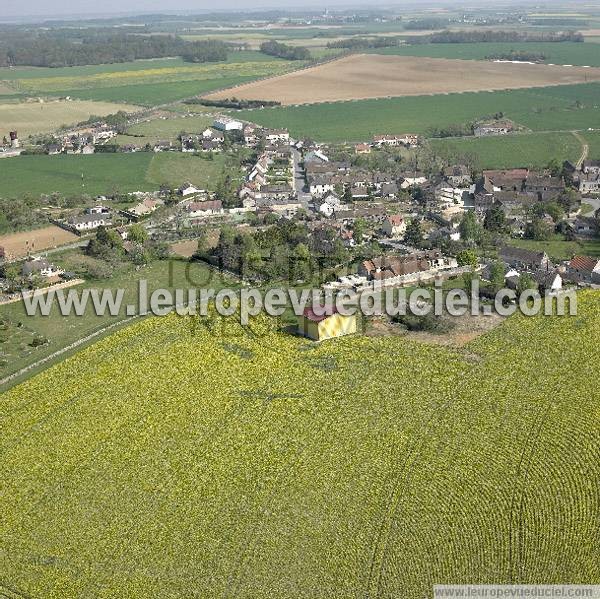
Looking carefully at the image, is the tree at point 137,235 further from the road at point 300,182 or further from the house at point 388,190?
the house at point 388,190

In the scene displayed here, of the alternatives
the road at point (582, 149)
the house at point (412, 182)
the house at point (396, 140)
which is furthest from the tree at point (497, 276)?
the house at point (396, 140)

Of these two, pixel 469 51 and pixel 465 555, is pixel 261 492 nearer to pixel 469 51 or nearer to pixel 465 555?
pixel 465 555

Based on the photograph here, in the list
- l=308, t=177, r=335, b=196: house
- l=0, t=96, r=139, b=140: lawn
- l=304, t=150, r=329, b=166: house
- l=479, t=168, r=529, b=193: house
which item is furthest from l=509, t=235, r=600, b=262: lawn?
l=0, t=96, r=139, b=140: lawn

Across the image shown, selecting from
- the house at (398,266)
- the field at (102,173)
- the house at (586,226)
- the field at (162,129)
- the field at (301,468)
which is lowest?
the field at (102,173)

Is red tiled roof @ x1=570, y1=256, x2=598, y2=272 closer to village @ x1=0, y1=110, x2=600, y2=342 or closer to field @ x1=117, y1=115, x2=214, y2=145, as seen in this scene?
village @ x1=0, y1=110, x2=600, y2=342

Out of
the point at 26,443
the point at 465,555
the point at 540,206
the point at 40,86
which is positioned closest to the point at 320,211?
the point at 540,206

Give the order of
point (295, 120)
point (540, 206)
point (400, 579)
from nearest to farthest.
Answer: point (400, 579), point (540, 206), point (295, 120)

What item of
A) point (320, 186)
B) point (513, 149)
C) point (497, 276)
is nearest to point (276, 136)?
point (320, 186)
